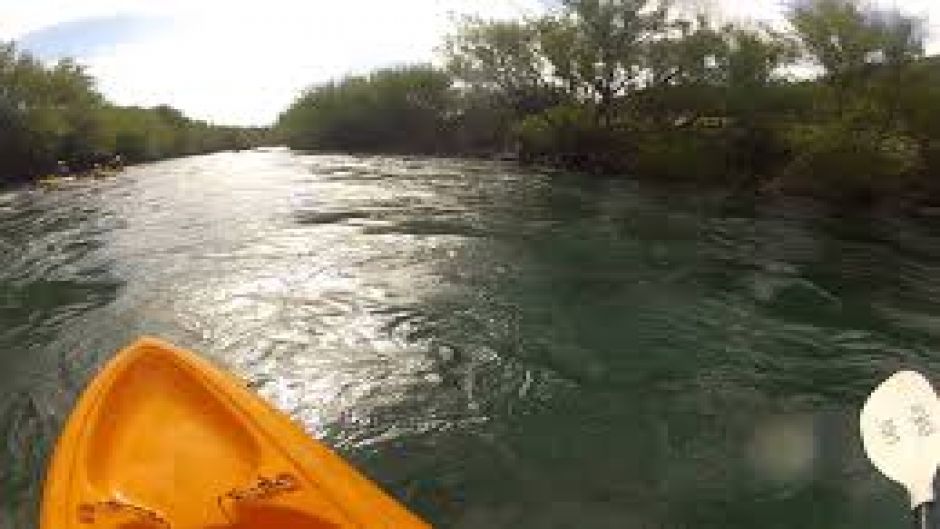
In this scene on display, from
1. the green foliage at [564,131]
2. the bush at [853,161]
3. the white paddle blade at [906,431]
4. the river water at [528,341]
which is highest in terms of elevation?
the green foliage at [564,131]

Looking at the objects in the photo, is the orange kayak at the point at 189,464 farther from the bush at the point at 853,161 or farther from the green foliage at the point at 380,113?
the green foliage at the point at 380,113

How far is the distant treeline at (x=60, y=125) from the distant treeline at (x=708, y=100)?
13931mm

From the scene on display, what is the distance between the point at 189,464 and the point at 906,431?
3603 mm

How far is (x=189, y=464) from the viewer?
530 centimetres

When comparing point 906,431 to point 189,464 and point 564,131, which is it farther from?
Answer: point 564,131

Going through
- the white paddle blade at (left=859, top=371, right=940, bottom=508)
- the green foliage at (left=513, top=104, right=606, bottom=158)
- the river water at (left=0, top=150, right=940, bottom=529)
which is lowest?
the river water at (left=0, top=150, right=940, bottom=529)

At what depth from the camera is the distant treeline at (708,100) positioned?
21000 mm

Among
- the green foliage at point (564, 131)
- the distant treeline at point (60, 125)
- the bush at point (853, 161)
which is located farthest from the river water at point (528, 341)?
the distant treeline at point (60, 125)

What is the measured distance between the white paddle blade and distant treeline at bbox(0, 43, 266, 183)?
34.4m

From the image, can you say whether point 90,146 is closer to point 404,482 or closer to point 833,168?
point 833,168

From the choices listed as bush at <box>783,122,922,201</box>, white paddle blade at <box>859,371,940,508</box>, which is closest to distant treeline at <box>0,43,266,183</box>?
bush at <box>783,122,922,201</box>

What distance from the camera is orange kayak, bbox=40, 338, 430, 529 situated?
15.6 feet

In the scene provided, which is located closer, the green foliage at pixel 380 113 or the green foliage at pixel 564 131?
the green foliage at pixel 564 131

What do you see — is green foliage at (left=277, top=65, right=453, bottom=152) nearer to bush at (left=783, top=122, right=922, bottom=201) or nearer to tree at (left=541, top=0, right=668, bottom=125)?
tree at (left=541, top=0, right=668, bottom=125)
